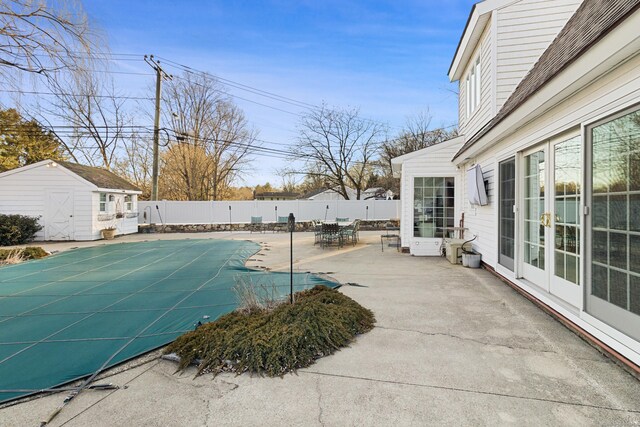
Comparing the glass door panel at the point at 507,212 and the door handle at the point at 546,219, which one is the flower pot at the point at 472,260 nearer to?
the glass door panel at the point at 507,212

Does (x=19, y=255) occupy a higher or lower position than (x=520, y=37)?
lower

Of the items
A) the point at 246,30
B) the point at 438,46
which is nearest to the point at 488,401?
the point at 246,30

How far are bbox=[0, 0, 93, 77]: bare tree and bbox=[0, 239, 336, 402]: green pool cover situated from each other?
3290mm

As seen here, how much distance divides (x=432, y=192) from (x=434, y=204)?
1.07ft

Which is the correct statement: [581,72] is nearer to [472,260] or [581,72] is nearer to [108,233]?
[472,260]

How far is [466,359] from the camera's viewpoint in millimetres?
2617

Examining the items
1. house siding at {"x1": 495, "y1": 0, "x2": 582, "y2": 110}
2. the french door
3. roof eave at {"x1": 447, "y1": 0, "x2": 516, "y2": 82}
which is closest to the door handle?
the french door

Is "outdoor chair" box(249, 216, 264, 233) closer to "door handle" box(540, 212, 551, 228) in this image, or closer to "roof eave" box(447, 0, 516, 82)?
"roof eave" box(447, 0, 516, 82)

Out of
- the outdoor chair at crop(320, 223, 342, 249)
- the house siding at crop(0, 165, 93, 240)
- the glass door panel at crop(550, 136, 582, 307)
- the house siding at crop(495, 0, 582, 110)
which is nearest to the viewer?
the glass door panel at crop(550, 136, 582, 307)

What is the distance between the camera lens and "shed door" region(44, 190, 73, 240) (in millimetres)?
11906

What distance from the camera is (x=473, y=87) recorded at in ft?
24.2

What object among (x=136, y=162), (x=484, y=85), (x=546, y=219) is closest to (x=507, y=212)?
(x=546, y=219)

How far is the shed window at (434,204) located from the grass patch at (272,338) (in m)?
5.48

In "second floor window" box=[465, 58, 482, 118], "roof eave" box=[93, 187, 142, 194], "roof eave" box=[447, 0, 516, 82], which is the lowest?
"roof eave" box=[93, 187, 142, 194]
